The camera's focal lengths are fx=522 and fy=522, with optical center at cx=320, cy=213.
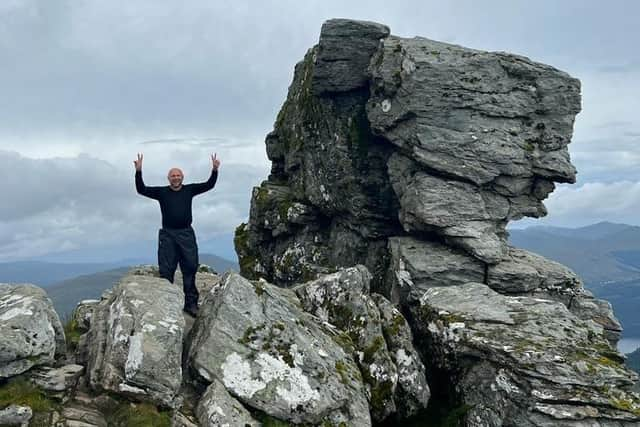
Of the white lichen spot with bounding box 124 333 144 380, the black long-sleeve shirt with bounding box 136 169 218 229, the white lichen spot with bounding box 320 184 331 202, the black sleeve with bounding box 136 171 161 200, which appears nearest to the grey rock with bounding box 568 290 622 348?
the white lichen spot with bounding box 320 184 331 202

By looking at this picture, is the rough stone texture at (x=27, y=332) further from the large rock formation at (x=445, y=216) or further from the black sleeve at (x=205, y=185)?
the large rock formation at (x=445, y=216)

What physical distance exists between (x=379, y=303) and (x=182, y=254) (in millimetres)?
8399

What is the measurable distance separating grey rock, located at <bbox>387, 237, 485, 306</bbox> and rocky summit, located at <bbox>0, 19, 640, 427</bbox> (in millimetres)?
119

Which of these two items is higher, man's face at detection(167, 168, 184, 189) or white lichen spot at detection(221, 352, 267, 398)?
man's face at detection(167, 168, 184, 189)

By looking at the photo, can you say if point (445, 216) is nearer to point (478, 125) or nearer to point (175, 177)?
point (478, 125)

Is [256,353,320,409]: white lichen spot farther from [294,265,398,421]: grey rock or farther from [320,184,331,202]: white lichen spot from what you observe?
[320,184,331,202]: white lichen spot

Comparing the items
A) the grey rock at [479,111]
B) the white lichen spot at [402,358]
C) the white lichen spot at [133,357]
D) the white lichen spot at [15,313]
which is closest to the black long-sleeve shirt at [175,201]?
the white lichen spot at [133,357]

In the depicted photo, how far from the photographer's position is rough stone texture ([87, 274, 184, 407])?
15.3 meters

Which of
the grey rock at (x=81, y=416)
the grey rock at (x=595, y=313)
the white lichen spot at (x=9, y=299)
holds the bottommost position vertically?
the grey rock at (x=595, y=313)

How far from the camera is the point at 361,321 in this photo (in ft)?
67.5

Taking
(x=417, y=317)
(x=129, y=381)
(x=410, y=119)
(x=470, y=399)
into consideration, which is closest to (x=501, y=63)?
(x=410, y=119)

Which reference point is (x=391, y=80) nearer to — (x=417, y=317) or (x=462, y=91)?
(x=462, y=91)

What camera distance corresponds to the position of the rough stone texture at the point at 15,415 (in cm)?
1391

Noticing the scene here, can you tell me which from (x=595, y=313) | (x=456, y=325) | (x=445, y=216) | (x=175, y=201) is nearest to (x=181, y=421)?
(x=175, y=201)
